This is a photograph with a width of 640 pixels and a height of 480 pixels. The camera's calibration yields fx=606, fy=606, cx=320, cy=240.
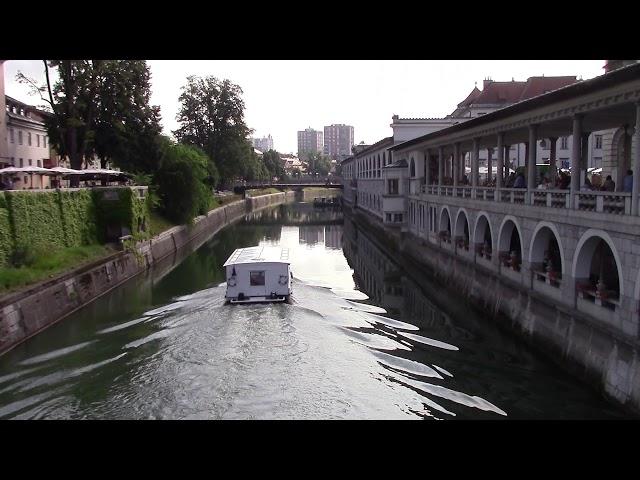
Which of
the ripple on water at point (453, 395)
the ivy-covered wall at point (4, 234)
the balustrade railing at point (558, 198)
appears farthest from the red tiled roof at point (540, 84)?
the ripple on water at point (453, 395)

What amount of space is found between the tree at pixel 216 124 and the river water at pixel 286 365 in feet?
154

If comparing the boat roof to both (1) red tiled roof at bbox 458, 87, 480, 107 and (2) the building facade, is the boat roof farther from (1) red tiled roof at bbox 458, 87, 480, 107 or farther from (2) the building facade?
(1) red tiled roof at bbox 458, 87, 480, 107

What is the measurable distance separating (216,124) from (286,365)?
6027 centimetres

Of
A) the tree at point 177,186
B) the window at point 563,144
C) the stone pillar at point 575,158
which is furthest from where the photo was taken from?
the window at point 563,144

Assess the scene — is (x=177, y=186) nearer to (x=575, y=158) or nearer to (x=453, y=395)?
(x=575, y=158)

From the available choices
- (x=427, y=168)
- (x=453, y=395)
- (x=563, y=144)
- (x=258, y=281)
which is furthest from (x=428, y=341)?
(x=563, y=144)

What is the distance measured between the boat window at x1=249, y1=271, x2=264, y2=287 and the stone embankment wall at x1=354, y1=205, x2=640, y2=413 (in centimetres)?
769

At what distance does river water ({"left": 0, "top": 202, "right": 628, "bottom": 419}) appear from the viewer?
12070mm

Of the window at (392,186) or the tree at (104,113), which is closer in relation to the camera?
the tree at (104,113)

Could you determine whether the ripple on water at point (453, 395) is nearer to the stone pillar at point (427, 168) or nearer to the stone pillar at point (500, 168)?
the stone pillar at point (500, 168)

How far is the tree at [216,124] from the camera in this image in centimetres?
7069

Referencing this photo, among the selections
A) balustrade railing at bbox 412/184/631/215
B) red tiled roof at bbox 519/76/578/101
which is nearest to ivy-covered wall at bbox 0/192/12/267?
balustrade railing at bbox 412/184/631/215

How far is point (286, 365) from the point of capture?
13852 mm
